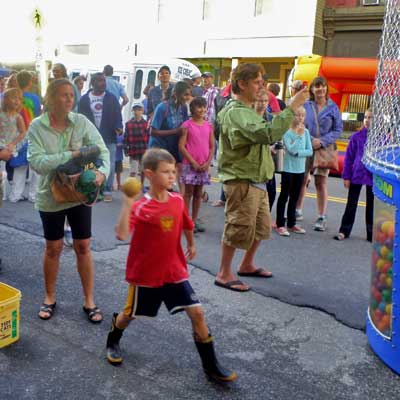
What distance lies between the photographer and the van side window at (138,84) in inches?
562

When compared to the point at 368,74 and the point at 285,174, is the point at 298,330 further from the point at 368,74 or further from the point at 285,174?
the point at 368,74

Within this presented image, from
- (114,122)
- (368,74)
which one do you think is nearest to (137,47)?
(368,74)

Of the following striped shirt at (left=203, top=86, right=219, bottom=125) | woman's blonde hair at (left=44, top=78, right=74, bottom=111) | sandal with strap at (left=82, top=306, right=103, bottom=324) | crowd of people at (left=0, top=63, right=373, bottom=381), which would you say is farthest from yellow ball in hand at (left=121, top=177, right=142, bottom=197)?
striped shirt at (left=203, top=86, right=219, bottom=125)

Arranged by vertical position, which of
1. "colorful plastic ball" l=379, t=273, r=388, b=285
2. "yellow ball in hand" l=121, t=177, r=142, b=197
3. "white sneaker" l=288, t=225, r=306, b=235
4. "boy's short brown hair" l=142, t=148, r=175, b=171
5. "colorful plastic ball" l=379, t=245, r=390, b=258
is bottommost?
"white sneaker" l=288, t=225, r=306, b=235

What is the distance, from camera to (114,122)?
303 inches

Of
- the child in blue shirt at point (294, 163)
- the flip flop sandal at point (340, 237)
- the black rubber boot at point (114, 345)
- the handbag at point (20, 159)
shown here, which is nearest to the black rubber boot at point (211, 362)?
the black rubber boot at point (114, 345)

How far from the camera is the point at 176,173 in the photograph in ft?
17.0

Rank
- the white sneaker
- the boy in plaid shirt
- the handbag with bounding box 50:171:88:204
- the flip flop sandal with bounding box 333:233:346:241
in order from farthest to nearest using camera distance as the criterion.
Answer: the boy in plaid shirt → the white sneaker → the flip flop sandal with bounding box 333:233:346:241 → the handbag with bounding box 50:171:88:204

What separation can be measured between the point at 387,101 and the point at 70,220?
2.32m

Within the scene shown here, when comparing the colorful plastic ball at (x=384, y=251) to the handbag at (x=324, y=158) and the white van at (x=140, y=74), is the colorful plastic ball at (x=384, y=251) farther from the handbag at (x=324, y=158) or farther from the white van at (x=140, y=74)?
the white van at (x=140, y=74)

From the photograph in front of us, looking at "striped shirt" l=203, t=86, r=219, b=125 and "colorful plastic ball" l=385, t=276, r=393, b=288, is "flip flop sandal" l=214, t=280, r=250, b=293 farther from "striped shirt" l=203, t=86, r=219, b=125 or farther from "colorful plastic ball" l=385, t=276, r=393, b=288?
"striped shirt" l=203, t=86, r=219, b=125

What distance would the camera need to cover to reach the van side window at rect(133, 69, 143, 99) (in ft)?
46.8

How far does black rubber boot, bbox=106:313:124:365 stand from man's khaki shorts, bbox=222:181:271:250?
148cm

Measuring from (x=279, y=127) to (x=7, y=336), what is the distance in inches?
92.0
